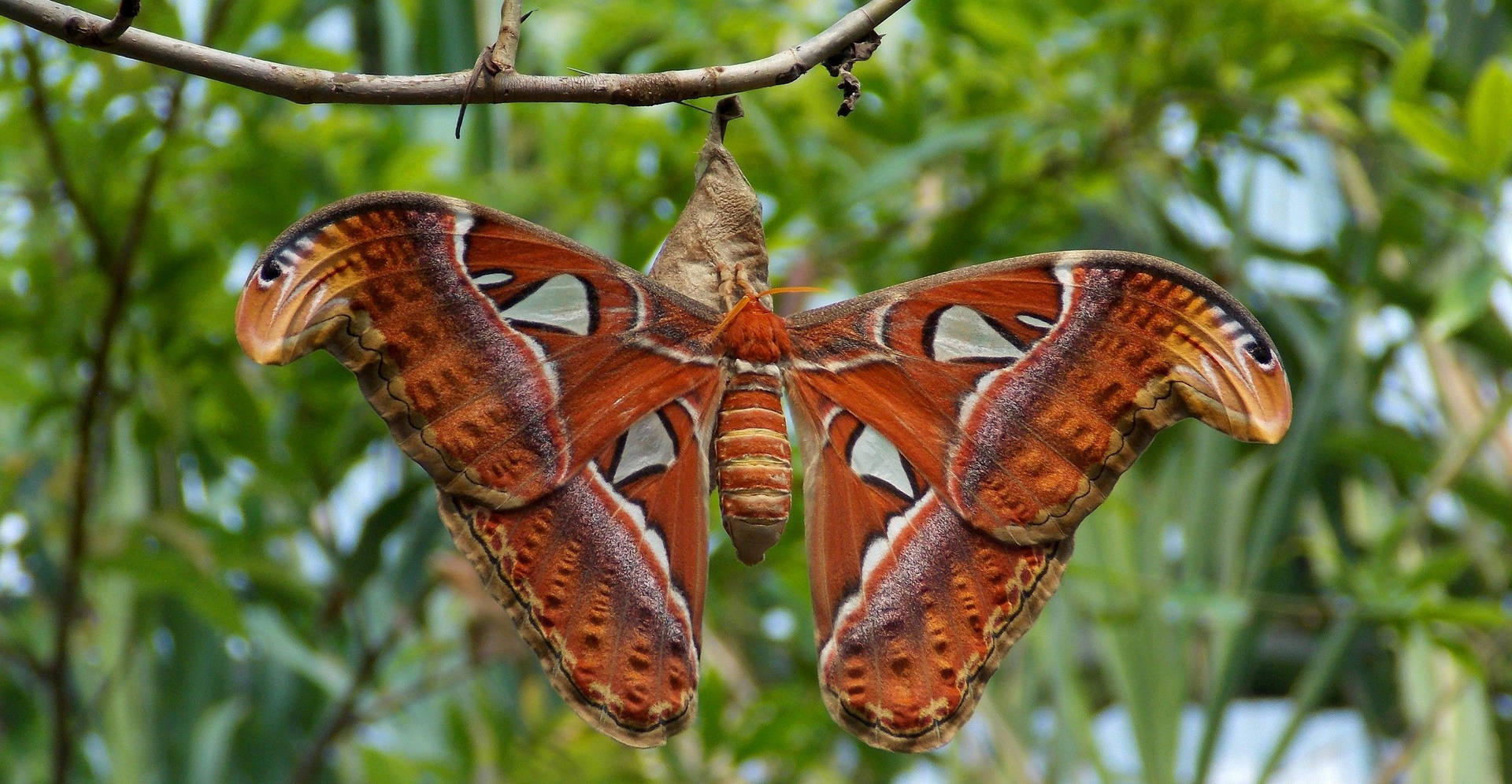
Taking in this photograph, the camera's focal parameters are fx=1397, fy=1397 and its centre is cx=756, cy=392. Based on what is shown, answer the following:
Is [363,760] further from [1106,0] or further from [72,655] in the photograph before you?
[1106,0]

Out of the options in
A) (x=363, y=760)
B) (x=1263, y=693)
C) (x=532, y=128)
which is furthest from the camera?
(x=1263, y=693)

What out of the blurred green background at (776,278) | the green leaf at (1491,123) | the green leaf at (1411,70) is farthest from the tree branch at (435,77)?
the green leaf at (1411,70)

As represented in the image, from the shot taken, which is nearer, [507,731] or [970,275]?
[970,275]

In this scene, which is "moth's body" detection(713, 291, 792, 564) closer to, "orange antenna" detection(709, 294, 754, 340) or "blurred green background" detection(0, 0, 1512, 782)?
"orange antenna" detection(709, 294, 754, 340)

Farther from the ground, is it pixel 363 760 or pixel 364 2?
pixel 364 2

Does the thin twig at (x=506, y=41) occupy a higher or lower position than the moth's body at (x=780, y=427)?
higher

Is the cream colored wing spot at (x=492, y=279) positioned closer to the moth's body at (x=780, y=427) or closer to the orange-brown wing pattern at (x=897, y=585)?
the moth's body at (x=780, y=427)

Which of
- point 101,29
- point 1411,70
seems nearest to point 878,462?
point 101,29

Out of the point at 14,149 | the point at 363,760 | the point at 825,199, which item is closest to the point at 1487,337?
the point at 825,199
